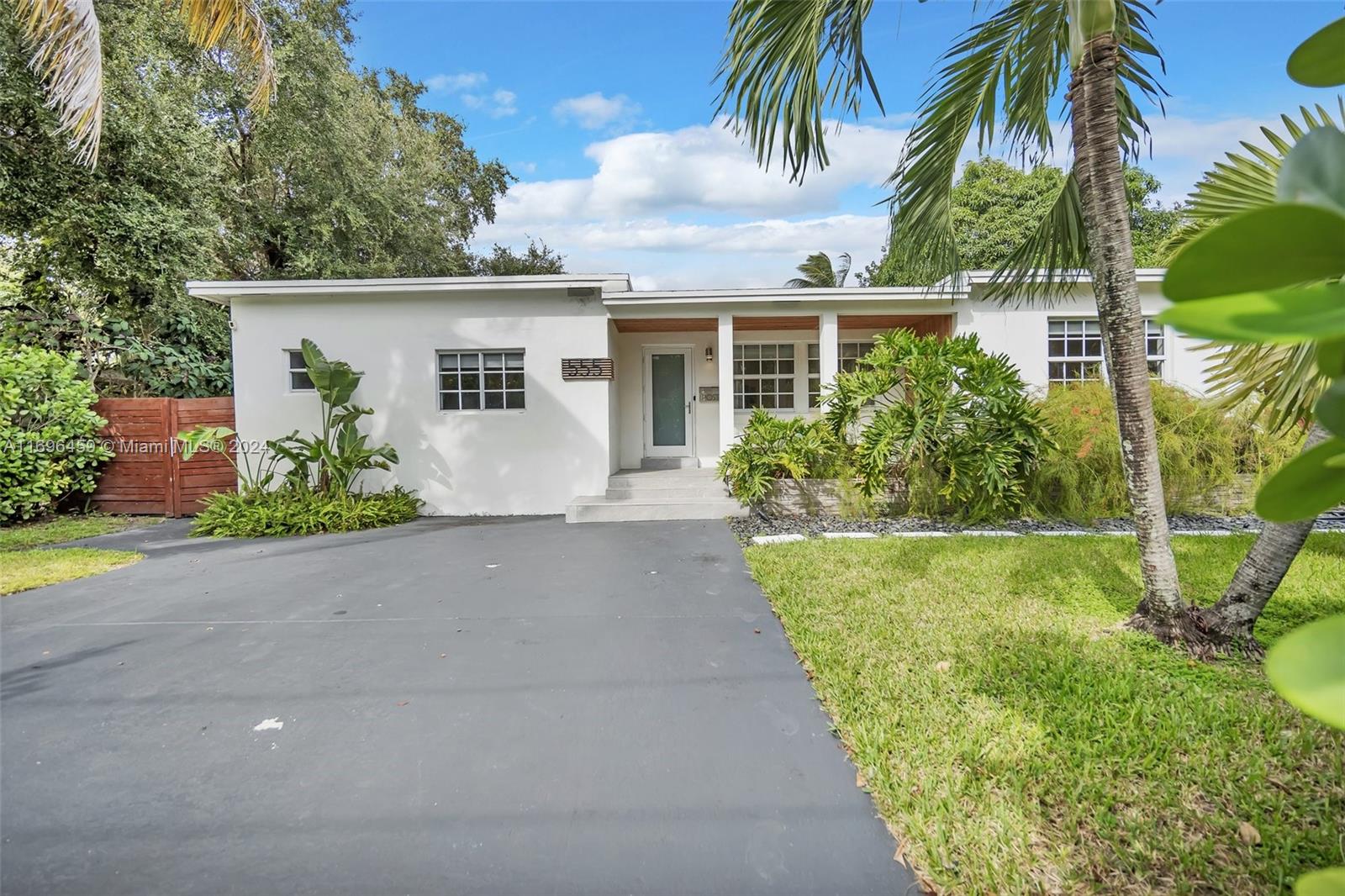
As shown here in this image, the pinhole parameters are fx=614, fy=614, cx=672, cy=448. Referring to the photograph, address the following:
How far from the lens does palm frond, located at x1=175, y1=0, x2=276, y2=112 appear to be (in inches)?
262

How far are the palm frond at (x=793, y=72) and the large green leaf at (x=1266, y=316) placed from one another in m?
4.31

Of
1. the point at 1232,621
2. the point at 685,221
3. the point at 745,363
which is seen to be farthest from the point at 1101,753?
the point at 685,221

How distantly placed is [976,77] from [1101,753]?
14.9 ft

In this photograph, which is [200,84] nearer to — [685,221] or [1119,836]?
[685,221]

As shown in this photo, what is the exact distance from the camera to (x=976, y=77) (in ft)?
15.0

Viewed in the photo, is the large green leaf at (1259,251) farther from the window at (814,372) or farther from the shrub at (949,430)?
the window at (814,372)

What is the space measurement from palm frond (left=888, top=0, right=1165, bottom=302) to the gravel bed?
119 inches

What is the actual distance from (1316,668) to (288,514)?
371 inches

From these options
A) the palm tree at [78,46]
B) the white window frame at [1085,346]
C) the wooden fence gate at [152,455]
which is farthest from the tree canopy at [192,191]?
the white window frame at [1085,346]

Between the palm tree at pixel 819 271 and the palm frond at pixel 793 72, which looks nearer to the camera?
the palm frond at pixel 793 72

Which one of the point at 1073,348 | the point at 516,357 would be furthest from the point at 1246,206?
the point at 516,357

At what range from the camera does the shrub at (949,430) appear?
6.89m

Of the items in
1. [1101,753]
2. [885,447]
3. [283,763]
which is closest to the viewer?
[1101,753]

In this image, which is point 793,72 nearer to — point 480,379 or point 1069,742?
point 1069,742
